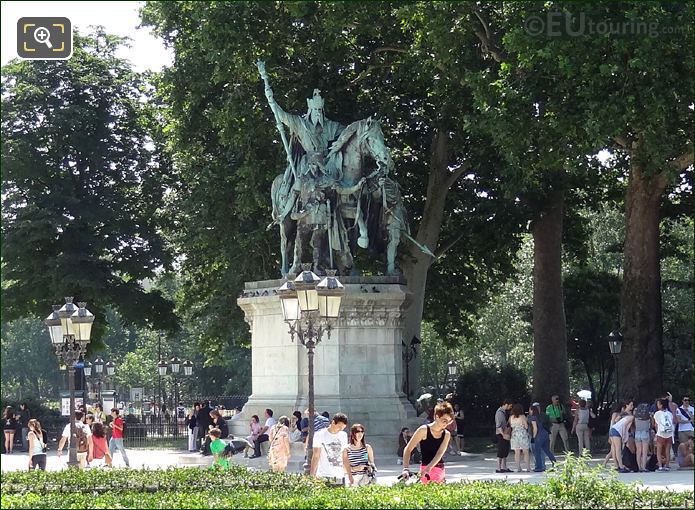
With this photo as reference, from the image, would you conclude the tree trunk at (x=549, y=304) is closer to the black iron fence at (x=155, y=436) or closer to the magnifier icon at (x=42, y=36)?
the black iron fence at (x=155, y=436)

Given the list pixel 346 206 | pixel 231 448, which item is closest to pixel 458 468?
pixel 346 206

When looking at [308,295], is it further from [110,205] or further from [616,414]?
[110,205]

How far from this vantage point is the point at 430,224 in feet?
133

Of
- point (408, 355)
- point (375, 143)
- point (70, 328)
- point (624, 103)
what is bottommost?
point (408, 355)

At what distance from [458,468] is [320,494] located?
1386cm

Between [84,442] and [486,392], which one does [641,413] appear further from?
[486,392]

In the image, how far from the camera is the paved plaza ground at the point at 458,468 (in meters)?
22.5

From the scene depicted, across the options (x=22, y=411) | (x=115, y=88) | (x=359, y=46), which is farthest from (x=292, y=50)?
(x=22, y=411)

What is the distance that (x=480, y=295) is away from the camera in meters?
48.2

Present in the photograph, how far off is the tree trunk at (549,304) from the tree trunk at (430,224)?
3.57 meters

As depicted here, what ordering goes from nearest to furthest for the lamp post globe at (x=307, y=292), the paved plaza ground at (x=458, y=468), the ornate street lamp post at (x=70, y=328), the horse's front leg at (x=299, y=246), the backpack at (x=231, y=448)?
1. the lamp post globe at (x=307, y=292)
2. the paved plaza ground at (x=458, y=468)
3. the backpack at (x=231, y=448)
4. the ornate street lamp post at (x=70, y=328)
5. the horse's front leg at (x=299, y=246)

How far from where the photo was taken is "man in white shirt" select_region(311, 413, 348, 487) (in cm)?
1733

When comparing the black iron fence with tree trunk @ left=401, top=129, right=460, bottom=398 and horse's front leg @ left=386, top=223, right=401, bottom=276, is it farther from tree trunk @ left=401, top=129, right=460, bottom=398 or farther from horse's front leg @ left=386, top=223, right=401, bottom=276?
horse's front leg @ left=386, top=223, right=401, bottom=276

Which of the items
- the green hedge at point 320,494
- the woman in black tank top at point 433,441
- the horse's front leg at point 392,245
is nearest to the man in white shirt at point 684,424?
the horse's front leg at point 392,245
